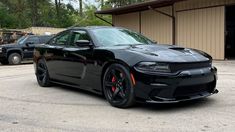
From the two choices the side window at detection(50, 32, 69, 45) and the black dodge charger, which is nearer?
the black dodge charger

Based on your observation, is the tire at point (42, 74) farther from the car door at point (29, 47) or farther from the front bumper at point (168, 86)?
the car door at point (29, 47)

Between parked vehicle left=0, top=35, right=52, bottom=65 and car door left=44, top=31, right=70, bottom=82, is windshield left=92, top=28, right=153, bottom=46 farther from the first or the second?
parked vehicle left=0, top=35, right=52, bottom=65

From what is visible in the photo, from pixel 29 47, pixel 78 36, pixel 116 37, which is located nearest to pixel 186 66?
pixel 116 37

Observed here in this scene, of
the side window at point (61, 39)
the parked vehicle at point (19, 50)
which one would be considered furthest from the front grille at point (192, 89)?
the parked vehicle at point (19, 50)

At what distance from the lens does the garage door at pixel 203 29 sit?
16.2m

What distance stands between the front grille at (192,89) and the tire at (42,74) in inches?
154

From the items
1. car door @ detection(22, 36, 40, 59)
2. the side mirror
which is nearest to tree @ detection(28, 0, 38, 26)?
car door @ detection(22, 36, 40, 59)

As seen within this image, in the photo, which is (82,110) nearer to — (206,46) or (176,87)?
(176,87)

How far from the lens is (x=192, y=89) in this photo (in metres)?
5.89

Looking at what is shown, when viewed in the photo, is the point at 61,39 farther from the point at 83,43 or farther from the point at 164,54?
the point at 164,54

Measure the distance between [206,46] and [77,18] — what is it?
112 feet

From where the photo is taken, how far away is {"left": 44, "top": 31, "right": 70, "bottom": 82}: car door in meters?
7.96

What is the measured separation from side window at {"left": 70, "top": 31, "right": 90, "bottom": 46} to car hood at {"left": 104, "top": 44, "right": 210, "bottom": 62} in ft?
3.22

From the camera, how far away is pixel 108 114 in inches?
231
